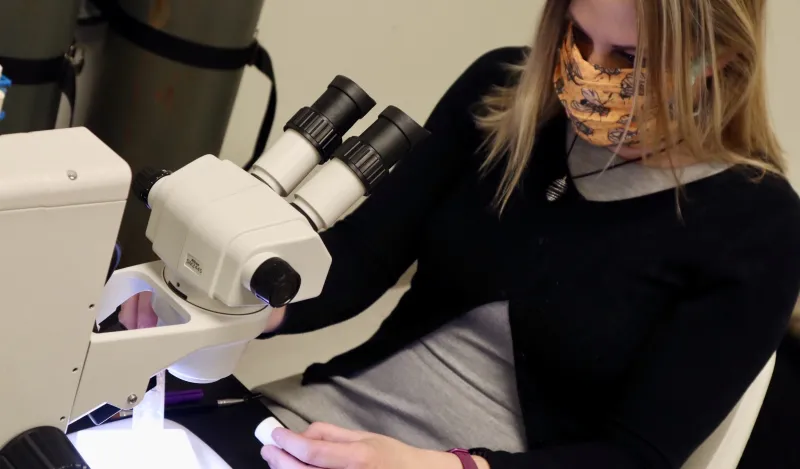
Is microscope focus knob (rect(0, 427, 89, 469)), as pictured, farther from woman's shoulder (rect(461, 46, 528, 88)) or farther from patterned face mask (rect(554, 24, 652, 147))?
woman's shoulder (rect(461, 46, 528, 88))

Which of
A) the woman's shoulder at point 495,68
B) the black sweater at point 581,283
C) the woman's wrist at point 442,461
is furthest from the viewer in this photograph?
the woman's shoulder at point 495,68

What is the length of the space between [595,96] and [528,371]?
334 millimetres

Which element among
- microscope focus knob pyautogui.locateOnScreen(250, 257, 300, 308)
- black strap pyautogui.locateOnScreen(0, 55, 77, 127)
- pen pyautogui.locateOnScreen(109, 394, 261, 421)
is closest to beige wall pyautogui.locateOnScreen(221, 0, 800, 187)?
black strap pyautogui.locateOnScreen(0, 55, 77, 127)

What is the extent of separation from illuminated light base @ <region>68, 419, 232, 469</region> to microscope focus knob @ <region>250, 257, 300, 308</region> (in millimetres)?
241

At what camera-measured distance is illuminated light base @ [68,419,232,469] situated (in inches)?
27.1

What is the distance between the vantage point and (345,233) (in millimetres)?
1080

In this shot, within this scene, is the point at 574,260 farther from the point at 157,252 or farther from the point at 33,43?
the point at 33,43

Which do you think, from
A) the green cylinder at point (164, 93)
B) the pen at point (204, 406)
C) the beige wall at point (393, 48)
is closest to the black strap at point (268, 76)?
the green cylinder at point (164, 93)

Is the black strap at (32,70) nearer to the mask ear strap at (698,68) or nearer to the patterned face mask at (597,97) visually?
the patterned face mask at (597,97)

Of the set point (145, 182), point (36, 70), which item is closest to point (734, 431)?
point (145, 182)

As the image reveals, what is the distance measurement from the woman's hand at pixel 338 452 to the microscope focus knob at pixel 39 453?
20 centimetres

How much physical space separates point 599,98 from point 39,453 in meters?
0.65

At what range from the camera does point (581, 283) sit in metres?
0.93

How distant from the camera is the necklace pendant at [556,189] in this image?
985 millimetres
